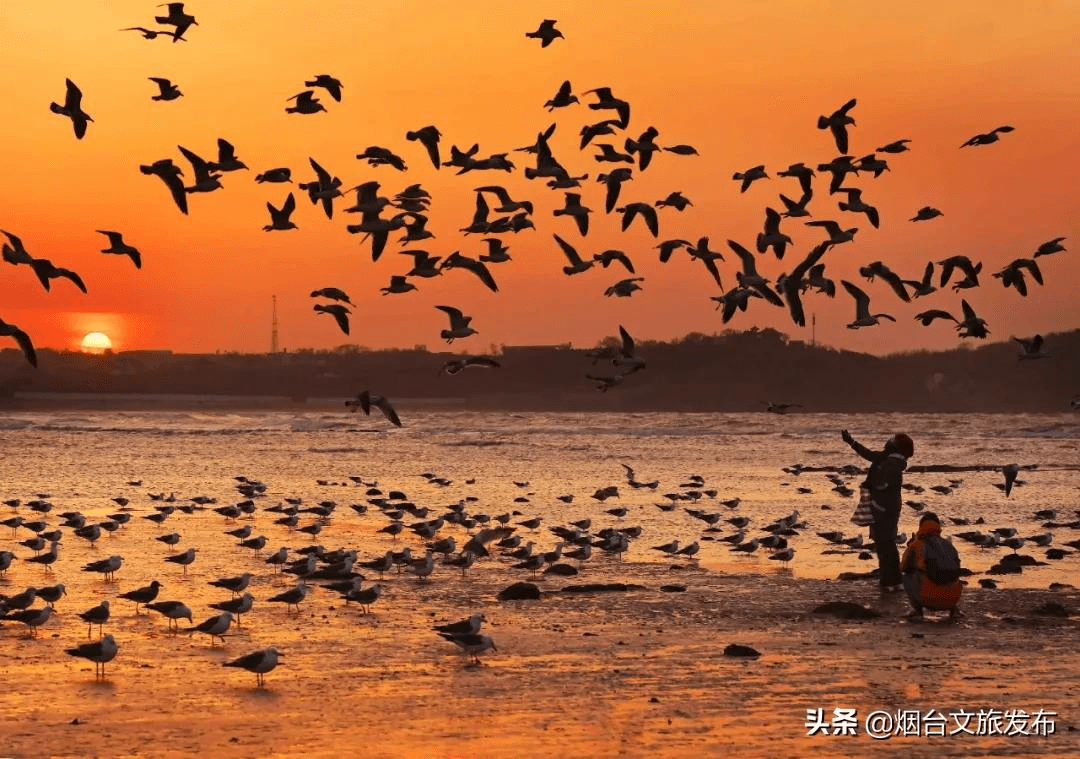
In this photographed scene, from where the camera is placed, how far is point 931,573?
18219 millimetres

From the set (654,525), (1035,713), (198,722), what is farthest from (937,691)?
(654,525)

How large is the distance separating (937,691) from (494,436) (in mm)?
68061

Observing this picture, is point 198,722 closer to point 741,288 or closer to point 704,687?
point 704,687

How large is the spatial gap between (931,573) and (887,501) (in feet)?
10.3

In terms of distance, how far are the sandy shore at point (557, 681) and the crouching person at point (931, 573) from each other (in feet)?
0.97

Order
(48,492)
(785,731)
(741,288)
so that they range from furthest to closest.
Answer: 1. (48,492)
2. (741,288)
3. (785,731)

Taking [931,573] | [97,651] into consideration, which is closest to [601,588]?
[931,573]

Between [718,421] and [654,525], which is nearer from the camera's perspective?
[654,525]

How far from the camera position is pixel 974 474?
4678cm

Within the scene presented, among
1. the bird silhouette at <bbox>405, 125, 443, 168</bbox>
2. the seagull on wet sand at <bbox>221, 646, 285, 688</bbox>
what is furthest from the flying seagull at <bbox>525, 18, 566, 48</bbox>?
the seagull on wet sand at <bbox>221, 646, 285, 688</bbox>

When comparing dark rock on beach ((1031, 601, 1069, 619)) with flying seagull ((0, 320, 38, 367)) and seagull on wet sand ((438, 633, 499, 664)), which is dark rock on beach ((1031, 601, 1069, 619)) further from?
flying seagull ((0, 320, 38, 367))

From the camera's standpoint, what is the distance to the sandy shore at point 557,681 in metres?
12.5

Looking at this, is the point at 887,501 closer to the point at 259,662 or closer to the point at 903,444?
the point at 903,444

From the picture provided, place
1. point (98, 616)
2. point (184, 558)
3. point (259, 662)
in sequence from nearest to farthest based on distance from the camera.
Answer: point (259, 662)
point (98, 616)
point (184, 558)
